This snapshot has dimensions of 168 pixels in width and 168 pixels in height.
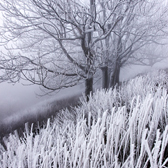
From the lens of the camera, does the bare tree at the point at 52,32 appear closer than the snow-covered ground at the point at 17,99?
Yes

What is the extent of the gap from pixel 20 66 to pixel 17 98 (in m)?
1.68

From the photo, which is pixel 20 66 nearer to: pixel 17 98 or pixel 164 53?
pixel 17 98

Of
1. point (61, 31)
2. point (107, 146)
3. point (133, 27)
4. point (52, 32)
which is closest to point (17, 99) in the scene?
point (52, 32)

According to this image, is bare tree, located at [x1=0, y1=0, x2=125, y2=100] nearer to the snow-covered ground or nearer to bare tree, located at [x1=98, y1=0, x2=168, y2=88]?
bare tree, located at [x1=98, y1=0, x2=168, y2=88]

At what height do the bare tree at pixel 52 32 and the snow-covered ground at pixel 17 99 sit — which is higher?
the bare tree at pixel 52 32

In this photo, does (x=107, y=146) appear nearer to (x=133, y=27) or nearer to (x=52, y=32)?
(x=52, y=32)

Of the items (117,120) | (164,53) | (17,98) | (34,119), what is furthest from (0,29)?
(164,53)

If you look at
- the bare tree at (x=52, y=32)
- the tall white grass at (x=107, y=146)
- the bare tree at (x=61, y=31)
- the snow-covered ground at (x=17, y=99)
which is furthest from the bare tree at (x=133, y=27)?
the tall white grass at (x=107, y=146)

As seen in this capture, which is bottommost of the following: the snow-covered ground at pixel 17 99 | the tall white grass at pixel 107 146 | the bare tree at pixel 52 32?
the snow-covered ground at pixel 17 99

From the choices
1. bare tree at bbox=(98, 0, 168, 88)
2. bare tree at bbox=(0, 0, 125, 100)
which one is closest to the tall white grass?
bare tree at bbox=(0, 0, 125, 100)

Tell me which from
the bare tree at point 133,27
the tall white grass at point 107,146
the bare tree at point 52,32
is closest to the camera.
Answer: the tall white grass at point 107,146

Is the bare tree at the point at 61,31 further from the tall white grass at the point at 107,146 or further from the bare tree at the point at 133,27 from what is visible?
the tall white grass at the point at 107,146

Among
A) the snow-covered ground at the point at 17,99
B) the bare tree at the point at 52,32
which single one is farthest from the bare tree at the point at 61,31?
the snow-covered ground at the point at 17,99

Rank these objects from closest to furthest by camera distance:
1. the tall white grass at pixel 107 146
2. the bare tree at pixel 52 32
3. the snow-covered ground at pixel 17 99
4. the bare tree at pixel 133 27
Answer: the tall white grass at pixel 107 146 → the bare tree at pixel 52 32 → the bare tree at pixel 133 27 → the snow-covered ground at pixel 17 99
